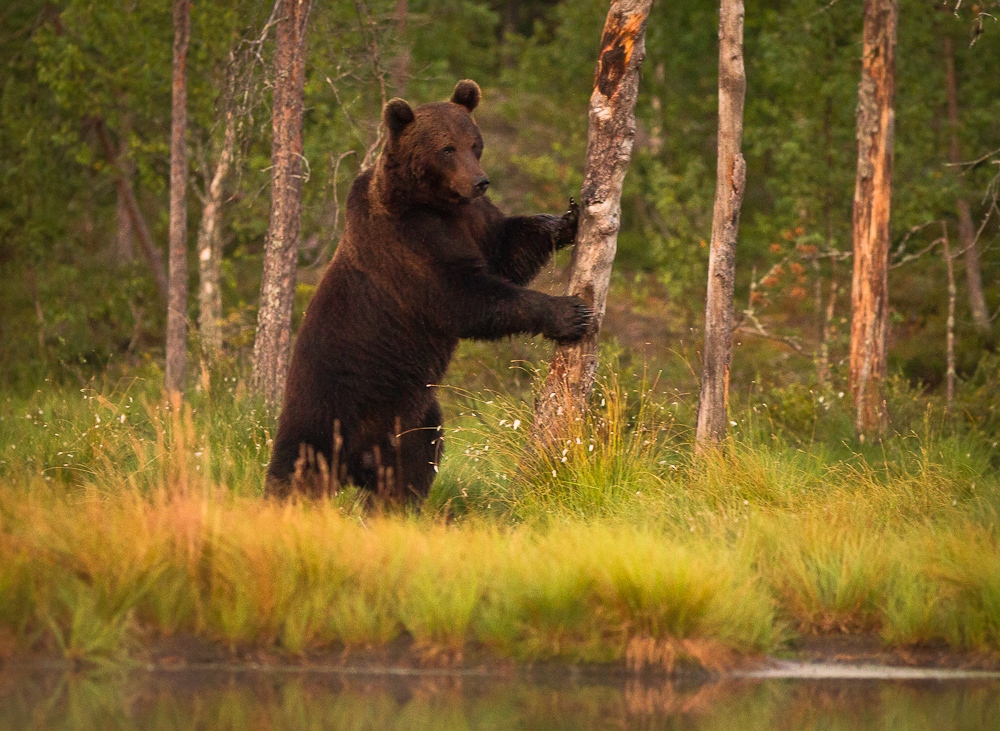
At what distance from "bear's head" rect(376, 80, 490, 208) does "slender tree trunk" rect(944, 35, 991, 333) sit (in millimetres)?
11859

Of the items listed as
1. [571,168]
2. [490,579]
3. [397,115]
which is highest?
[571,168]

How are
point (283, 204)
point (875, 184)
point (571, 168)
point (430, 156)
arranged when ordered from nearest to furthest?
point (430, 156) → point (283, 204) → point (875, 184) → point (571, 168)

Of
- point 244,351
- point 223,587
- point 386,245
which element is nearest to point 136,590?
point 223,587

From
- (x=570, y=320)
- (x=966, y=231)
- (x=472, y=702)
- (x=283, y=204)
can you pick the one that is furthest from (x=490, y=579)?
(x=966, y=231)

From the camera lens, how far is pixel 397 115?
6.28 m

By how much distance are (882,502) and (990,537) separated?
74 centimetres

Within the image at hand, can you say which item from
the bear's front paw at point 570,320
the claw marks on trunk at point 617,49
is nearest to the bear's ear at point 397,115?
the claw marks on trunk at point 617,49

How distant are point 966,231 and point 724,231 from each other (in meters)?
12.0

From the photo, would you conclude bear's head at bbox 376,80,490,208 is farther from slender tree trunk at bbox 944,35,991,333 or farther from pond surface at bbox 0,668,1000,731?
slender tree trunk at bbox 944,35,991,333

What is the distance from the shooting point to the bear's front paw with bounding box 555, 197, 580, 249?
21.5 feet

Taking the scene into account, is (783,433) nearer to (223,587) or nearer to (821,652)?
(821,652)

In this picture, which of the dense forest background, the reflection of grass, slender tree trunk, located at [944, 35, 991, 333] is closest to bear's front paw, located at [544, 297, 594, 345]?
the reflection of grass

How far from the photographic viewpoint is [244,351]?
14.1 metres

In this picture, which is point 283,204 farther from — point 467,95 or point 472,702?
point 472,702
